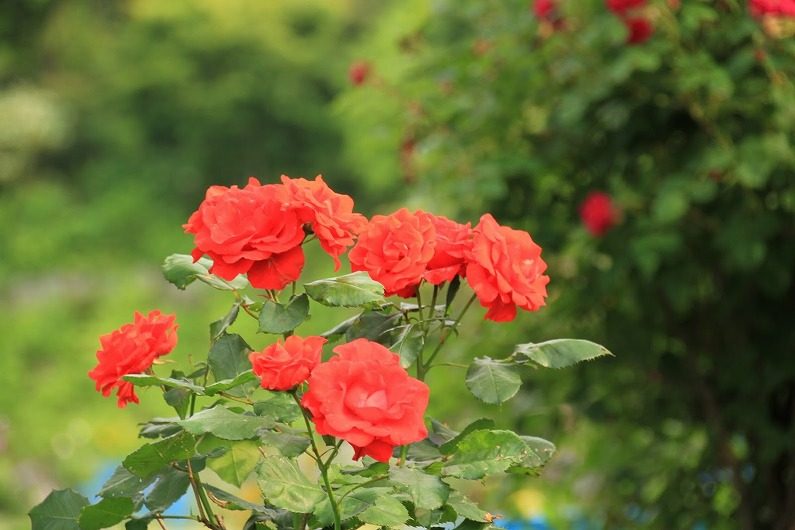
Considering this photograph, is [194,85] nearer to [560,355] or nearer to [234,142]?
[234,142]

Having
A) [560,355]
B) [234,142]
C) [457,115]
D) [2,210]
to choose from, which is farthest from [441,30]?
[234,142]

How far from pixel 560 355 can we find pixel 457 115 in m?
1.59

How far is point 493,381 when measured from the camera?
105 cm

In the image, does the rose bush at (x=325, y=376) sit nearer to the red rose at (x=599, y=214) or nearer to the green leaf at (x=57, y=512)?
the green leaf at (x=57, y=512)

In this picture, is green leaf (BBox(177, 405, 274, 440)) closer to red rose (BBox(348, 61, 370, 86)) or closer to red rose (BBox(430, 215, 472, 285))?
red rose (BBox(430, 215, 472, 285))

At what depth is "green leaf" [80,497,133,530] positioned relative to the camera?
1.09 metres

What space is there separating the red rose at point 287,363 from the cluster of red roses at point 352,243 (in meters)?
0.08

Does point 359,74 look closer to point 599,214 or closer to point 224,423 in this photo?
point 599,214

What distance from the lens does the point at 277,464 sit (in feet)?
3.21

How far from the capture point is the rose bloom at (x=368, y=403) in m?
0.91

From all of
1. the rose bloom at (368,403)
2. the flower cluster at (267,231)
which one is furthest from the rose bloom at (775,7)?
the rose bloom at (368,403)

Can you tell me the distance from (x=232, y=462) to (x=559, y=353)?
0.34m

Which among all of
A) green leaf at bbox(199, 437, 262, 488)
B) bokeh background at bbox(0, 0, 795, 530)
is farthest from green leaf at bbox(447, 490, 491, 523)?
bokeh background at bbox(0, 0, 795, 530)

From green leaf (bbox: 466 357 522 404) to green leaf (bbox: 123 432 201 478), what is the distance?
0.24 meters
